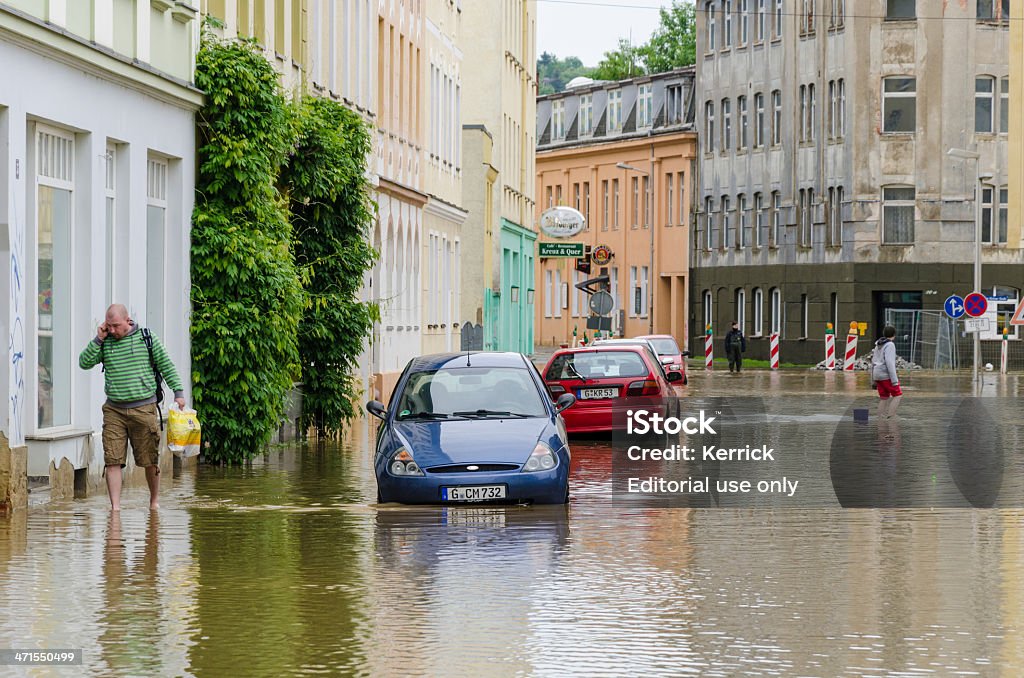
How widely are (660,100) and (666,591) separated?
79.9 m

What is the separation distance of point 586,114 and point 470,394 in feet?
267

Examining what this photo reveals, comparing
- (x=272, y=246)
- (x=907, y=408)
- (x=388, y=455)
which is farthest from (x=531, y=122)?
(x=388, y=455)

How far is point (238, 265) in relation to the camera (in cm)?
2270

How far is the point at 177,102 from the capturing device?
2217cm

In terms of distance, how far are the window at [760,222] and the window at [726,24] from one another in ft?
22.8

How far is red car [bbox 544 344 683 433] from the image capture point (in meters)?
27.7

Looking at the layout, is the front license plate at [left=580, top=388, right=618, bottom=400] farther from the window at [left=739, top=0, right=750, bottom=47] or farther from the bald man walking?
the window at [left=739, top=0, right=750, bottom=47]

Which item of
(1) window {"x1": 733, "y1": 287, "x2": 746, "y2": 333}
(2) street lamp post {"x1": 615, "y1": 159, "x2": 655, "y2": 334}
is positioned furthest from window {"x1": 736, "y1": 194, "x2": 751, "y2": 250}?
(2) street lamp post {"x1": 615, "y1": 159, "x2": 655, "y2": 334}

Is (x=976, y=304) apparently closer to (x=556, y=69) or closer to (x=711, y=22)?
(x=711, y=22)

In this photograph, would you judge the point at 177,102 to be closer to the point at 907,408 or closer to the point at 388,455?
the point at 388,455

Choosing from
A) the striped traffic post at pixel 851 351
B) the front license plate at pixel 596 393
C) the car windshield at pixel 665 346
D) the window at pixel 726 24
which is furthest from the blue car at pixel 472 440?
the window at pixel 726 24

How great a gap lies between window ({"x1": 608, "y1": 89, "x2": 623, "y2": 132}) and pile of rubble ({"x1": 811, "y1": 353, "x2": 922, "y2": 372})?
26.9m

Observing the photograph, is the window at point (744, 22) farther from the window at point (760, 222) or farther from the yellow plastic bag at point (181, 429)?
the yellow plastic bag at point (181, 429)

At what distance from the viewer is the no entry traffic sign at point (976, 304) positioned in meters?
53.6
